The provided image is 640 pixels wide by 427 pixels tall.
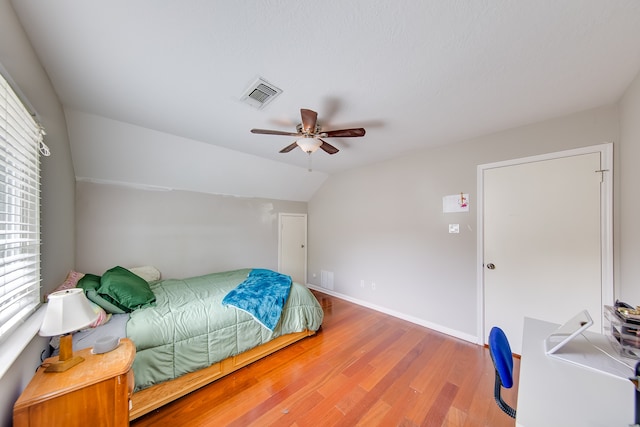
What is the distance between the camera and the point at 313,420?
1.60 m

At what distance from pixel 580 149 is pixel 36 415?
414 centimetres

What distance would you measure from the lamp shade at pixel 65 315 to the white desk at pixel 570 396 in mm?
2007

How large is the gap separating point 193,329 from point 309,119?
6.68 feet

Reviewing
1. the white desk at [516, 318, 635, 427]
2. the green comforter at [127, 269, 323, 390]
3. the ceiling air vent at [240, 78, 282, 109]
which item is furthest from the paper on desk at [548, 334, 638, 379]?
the ceiling air vent at [240, 78, 282, 109]

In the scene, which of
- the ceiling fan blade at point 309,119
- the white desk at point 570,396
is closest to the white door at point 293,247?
the ceiling fan blade at point 309,119

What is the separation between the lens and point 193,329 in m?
1.92

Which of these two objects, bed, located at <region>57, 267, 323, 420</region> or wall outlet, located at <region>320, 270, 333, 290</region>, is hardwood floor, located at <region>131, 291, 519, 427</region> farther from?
wall outlet, located at <region>320, 270, 333, 290</region>

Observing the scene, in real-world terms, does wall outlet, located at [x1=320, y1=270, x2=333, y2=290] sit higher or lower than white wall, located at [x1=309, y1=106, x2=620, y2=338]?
lower

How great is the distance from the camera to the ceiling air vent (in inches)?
65.8

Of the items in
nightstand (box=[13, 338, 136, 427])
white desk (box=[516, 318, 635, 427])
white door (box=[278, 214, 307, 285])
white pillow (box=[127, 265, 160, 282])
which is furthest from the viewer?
white door (box=[278, 214, 307, 285])

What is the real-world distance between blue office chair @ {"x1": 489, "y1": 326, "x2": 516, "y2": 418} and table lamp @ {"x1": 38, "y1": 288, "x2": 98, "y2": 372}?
220 centimetres

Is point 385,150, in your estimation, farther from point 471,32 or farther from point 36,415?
point 36,415

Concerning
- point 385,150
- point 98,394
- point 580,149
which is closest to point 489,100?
point 580,149

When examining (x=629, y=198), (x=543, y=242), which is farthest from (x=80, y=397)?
(x=629, y=198)
